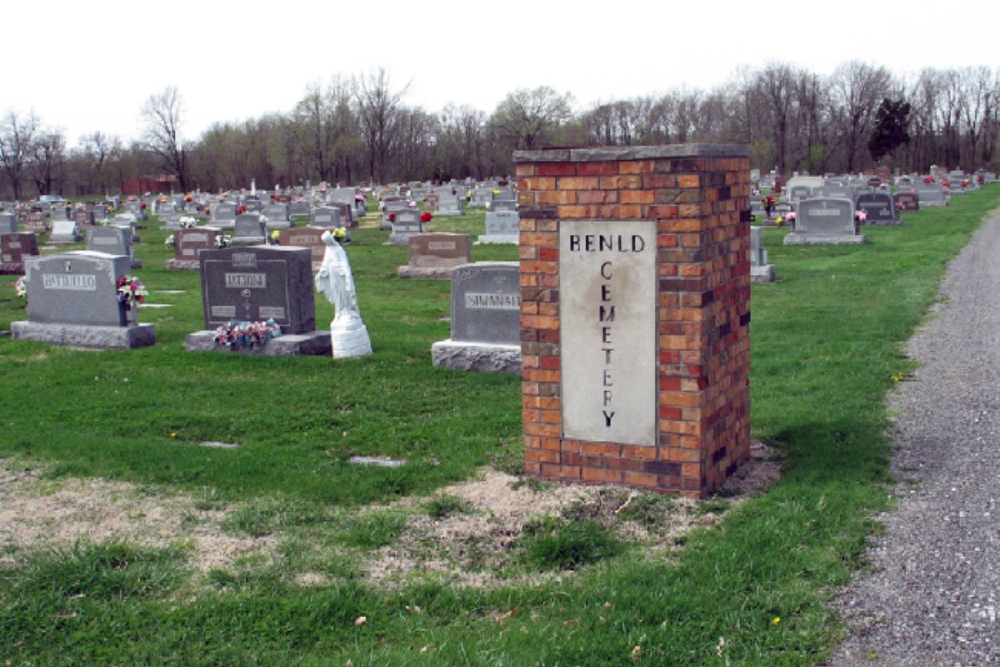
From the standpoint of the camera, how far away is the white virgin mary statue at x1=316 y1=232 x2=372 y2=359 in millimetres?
10781

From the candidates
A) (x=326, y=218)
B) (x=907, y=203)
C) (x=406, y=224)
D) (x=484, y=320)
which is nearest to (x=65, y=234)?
(x=326, y=218)

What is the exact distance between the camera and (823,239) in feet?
76.4

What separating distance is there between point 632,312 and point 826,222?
1941 centimetres

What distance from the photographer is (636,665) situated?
364 centimetres

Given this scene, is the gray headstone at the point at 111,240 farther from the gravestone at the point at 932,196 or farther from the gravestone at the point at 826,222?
the gravestone at the point at 932,196

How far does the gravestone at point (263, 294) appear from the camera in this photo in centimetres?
1141

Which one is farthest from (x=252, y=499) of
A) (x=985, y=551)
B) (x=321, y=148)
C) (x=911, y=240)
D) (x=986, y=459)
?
(x=321, y=148)

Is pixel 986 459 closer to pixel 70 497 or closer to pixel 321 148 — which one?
pixel 70 497

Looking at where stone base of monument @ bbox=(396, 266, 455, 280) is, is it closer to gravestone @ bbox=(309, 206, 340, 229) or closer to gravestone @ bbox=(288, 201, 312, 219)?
gravestone @ bbox=(309, 206, 340, 229)

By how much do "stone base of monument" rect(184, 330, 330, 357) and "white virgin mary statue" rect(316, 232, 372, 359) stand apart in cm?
43

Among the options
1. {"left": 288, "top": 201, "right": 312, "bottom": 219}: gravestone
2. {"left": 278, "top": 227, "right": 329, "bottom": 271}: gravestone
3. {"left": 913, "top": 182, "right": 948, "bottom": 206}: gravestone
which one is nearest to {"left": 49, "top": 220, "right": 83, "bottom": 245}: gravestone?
{"left": 288, "top": 201, "right": 312, "bottom": 219}: gravestone

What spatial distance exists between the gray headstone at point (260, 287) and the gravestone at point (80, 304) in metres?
1.07

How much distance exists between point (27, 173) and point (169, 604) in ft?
286

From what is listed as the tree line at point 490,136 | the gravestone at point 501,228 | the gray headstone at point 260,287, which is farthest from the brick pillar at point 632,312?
the tree line at point 490,136
